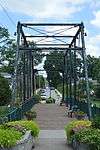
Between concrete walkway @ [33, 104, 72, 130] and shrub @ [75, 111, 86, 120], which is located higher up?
shrub @ [75, 111, 86, 120]

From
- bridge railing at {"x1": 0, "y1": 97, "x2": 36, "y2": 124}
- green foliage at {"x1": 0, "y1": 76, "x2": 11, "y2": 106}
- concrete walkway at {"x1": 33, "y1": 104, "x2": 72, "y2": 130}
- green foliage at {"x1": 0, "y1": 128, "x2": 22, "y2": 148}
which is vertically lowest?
concrete walkway at {"x1": 33, "y1": 104, "x2": 72, "y2": 130}

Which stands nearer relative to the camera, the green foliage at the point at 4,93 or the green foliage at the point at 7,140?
the green foliage at the point at 7,140

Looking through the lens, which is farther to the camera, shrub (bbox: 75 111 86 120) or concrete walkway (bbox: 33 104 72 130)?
shrub (bbox: 75 111 86 120)

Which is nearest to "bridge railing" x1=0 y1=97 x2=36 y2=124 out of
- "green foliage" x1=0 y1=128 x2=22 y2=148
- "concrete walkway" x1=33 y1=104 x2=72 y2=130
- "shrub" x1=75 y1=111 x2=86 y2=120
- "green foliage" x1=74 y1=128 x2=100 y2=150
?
"concrete walkway" x1=33 y1=104 x2=72 y2=130

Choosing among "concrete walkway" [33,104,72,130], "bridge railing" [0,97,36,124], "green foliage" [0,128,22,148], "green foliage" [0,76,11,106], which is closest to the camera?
"green foliage" [0,128,22,148]

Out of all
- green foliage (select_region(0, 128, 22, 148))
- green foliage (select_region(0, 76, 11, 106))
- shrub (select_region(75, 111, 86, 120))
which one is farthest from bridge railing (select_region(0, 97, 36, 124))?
green foliage (select_region(0, 76, 11, 106))

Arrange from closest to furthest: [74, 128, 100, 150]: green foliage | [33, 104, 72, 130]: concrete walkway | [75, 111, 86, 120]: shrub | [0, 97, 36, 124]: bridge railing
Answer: [74, 128, 100, 150]: green foliage
[0, 97, 36, 124]: bridge railing
[33, 104, 72, 130]: concrete walkway
[75, 111, 86, 120]: shrub

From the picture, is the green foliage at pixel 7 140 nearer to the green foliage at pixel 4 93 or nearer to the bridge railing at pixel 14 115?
the bridge railing at pixel 14 115

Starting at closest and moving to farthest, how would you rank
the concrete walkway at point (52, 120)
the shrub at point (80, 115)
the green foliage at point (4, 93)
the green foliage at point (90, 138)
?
the green foliage at point (90, 138), the concrete walkway at point (52, 120), the shrub at point (80, 115), the green foliage at point (4, 93)

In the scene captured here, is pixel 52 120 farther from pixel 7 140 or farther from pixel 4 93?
pixel 7 140

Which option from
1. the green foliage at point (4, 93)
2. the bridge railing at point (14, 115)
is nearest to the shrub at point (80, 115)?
the bridge railing at point (14, 115)

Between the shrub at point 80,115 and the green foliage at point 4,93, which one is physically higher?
the green foliage at point 4,93

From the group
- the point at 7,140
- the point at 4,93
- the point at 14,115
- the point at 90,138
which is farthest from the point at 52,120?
the point at 7,140

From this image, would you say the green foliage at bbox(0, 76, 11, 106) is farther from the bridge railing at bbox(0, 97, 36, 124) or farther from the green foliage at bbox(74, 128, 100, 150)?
the green foliage at bbox(74, 128, 100, 150)
